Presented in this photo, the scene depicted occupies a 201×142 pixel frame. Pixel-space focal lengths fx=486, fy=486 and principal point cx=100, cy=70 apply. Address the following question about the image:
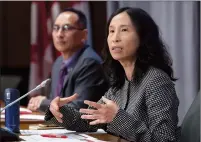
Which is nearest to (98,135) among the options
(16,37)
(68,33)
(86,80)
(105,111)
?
(105,111)

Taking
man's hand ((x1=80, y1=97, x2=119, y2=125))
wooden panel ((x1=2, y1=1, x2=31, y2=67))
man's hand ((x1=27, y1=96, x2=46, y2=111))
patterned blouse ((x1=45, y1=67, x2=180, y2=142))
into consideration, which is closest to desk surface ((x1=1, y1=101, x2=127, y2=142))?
patterned blouse ((x1=45, y1=67, x2=180, y2=142))

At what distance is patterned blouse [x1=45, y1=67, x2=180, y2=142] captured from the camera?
2.00m

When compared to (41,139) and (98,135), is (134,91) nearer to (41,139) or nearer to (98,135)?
(98,135)

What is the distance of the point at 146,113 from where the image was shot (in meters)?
2.16

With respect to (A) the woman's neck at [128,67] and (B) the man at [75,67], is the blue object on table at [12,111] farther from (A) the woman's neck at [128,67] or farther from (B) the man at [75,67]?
(B) the man at [75,67]

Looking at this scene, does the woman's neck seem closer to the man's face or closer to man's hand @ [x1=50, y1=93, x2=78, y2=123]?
man's hand @ [x1=50, y1=93, x2=78, y2=123]

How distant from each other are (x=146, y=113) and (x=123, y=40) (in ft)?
1.18

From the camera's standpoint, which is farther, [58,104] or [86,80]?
[86,80]

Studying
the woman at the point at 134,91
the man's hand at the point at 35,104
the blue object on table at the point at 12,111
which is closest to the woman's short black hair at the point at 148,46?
the woman at the point at 134,91

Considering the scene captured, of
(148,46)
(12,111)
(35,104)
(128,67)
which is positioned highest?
(148,46)

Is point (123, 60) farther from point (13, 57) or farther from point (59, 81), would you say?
point (13, 57)

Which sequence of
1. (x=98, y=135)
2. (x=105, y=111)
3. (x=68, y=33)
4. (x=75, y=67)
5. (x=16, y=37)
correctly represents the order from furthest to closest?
(x=16, y=37) → (x=68, y=33) → (x=75, y=67) → (x=98, y=135) → (x=105, y=111)

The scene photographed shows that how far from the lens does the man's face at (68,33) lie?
362cm

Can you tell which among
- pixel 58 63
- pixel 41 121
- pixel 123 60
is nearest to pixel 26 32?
pixel 58 63
